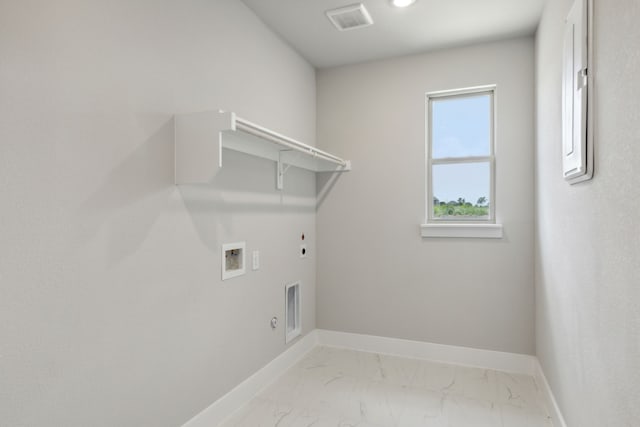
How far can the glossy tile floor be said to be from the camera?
2174 mm

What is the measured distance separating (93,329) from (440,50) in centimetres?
302

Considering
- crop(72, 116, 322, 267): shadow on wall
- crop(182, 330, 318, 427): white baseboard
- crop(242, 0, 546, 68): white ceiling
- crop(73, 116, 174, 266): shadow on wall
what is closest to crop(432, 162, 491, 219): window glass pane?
crop(242, 0, 546, 68): white ceiling

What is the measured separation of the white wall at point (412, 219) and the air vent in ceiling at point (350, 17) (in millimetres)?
659

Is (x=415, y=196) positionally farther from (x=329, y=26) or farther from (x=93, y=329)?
(x=93, y=329)

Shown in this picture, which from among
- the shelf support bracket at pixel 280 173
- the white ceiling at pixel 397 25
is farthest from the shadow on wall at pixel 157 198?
the white ceiling at pixel 397 25

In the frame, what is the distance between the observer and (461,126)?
3092mm

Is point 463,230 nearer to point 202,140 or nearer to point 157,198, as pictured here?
point 202,140

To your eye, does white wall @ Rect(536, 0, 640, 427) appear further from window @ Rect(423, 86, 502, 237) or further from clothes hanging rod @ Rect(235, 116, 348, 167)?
clothes hanging rod @ Rect(235, 116, 348, 167)

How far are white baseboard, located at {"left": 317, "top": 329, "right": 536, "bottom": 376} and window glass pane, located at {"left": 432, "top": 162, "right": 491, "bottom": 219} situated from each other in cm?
107

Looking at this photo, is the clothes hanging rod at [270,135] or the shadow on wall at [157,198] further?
the clothes hanging rod at [270,135]

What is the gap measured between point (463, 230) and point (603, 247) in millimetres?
1692

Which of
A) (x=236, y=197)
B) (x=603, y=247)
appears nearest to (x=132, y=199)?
(x=236, y=197)

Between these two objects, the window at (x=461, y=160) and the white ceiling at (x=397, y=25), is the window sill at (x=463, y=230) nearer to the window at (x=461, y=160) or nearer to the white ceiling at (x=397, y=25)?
the window at (x=461, y=160)

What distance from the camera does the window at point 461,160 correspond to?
3.00 meters
